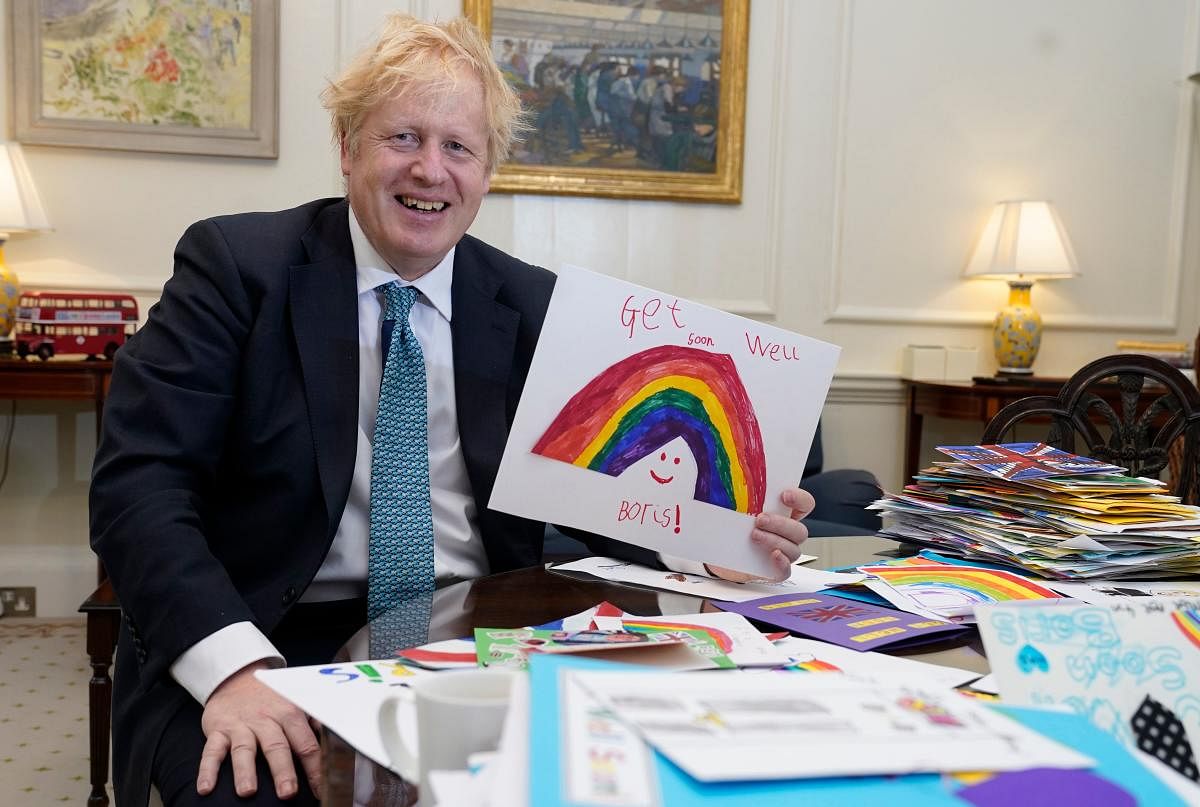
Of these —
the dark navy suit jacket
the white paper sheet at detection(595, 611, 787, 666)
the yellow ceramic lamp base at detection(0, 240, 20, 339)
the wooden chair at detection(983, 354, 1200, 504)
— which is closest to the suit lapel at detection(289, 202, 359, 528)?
the dark navy suit jacket

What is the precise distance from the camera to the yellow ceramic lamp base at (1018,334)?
3.72 m

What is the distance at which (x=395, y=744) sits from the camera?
2.05 ft

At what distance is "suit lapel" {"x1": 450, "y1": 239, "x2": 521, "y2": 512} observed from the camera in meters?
1.47

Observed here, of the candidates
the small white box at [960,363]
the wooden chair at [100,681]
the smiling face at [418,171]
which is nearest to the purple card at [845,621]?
the smiling face at [418,171]

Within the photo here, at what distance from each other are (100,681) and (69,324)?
4.64 feet

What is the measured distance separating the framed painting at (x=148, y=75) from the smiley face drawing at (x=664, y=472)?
2657mm

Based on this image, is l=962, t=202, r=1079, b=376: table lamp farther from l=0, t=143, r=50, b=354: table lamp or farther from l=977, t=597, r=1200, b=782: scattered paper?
l=977, t=597, r=1200, b=782: scattered paper

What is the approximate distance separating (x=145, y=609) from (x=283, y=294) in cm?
46

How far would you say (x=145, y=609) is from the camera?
1.14 metres

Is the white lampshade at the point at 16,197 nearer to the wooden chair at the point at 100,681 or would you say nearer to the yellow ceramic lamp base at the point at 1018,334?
the wooden chair at the point at 100,681

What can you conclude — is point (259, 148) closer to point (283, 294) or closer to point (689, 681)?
point (283, 294)

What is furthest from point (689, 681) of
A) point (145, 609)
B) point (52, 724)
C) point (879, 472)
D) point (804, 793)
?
point (879, 472)

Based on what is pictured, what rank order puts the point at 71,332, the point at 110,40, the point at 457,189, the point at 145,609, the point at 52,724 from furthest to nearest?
1. the point at 110,40
2. the point at 71,332
3. the point at 52,724
4. the point at 457,189
5. the point at 145,609

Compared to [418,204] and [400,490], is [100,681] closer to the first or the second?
[400,490]
